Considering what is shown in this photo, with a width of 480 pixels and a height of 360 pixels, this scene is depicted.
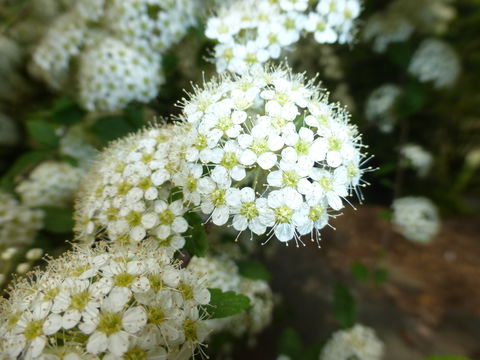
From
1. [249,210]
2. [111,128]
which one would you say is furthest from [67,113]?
A: [249,210]

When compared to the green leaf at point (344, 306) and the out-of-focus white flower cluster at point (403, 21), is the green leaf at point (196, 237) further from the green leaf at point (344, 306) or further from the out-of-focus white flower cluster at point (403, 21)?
the out-of-focus white flower cluster at point (403, 21)

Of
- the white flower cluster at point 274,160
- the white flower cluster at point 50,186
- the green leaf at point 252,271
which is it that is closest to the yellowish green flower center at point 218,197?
the white flower cluster at point 274,160

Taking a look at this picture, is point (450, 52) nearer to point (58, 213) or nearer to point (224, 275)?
point (224, 275)

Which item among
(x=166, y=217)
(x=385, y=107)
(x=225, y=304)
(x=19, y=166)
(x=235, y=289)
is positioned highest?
(x=385, y=107)

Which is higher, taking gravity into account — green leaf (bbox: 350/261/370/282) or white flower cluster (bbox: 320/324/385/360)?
green leaf (bbox: 350/261/370/282)

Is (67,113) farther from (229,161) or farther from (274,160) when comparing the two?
(274,160)

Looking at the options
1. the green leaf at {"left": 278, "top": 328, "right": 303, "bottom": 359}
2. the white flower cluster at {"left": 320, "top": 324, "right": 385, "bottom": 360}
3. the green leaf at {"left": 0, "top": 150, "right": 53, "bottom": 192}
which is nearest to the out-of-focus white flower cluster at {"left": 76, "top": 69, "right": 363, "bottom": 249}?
the green leaf at {"left": 0, "top": 150, "right": 53, "bottom": 192}

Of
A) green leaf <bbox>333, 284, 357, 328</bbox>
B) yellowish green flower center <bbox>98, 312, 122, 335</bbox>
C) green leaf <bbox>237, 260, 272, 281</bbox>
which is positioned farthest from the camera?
green leaf <bbox>333, 284, 357, 328</bbox>

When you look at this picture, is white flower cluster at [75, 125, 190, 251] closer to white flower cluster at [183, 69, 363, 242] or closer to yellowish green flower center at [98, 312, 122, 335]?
white flower cluster at [183, 69, 363, 242]
